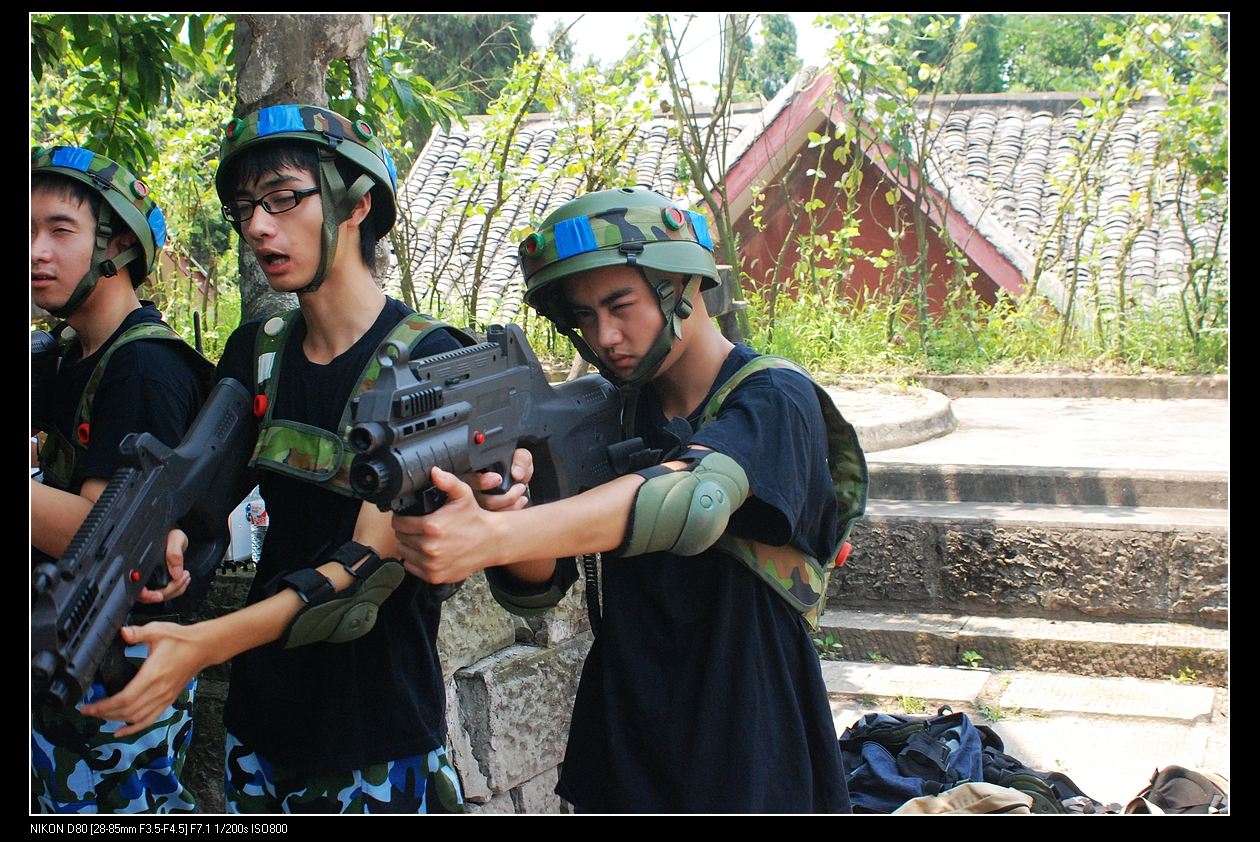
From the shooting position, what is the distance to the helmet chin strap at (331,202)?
6.69 feet

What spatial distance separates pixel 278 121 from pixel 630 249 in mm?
736

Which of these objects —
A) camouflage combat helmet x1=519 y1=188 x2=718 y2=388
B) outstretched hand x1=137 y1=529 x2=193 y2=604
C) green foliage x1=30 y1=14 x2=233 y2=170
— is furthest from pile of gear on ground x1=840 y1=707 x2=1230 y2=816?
green foliage x1=30 y1=14 x2=233 y2=170

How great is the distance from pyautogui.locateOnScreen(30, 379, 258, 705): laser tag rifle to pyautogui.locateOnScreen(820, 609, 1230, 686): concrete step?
11.2 feet

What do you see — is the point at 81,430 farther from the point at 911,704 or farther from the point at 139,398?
the point at 911,704

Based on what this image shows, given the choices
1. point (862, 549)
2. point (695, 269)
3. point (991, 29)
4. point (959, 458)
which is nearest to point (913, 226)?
point (959, 458)

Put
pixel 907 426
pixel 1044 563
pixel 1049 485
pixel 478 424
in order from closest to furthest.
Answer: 1. pixel 478 424
2. pixel 1044 563
3. pixel 1049 485
4. pixel 907 426

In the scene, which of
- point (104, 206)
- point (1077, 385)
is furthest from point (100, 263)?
point (1077, 385)

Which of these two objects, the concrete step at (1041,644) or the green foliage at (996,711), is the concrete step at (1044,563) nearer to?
the concrete step at (1041,644)

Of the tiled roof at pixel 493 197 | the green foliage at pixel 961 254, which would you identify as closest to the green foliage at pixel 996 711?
the green foliage at pixel 961 254

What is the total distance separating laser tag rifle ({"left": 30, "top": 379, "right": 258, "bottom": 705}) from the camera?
62.7 inches

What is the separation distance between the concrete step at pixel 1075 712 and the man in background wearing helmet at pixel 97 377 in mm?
2666

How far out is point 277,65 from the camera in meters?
3.39

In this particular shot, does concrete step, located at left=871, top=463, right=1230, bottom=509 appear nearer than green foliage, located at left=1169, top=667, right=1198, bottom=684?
No

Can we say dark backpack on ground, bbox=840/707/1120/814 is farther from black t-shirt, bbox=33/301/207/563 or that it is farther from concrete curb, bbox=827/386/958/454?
concrete curb, bbox=827/386/958/454
